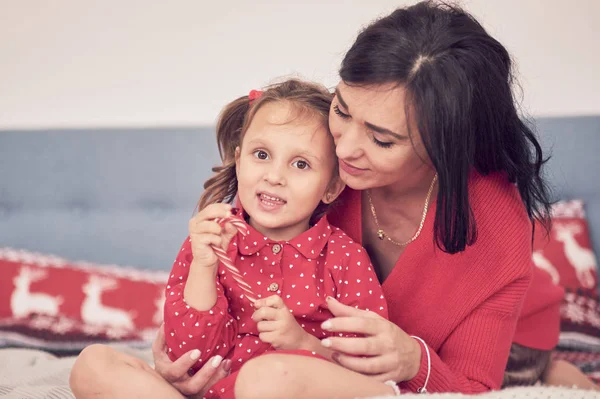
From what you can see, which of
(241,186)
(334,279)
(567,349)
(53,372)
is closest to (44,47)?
(53,372)

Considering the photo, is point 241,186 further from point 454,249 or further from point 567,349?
point 567,349

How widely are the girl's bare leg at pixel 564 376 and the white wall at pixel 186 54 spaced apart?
3.35ft

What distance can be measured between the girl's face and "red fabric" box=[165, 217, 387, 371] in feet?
0.18

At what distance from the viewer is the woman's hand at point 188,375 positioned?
1.40 m

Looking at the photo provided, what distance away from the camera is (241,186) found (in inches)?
59.0

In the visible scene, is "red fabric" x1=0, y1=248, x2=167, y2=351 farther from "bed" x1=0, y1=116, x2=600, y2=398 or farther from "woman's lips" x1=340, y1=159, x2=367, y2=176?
"woman's lips" x1=340, y1=159, x2=367, y2=176

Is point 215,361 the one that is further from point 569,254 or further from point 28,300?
point 569,254

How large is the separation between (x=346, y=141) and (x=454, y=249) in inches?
13.8

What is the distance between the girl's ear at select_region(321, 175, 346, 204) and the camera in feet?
5.32

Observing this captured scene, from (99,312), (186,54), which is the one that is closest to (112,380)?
(99,312)

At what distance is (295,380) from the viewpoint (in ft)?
4.04

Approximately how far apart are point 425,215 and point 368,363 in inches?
17.4

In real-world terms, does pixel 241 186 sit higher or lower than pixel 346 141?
lower

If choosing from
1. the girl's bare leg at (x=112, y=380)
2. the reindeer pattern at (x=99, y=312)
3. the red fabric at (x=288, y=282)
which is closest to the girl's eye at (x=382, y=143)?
the red fabric at (x=288, y=282)
